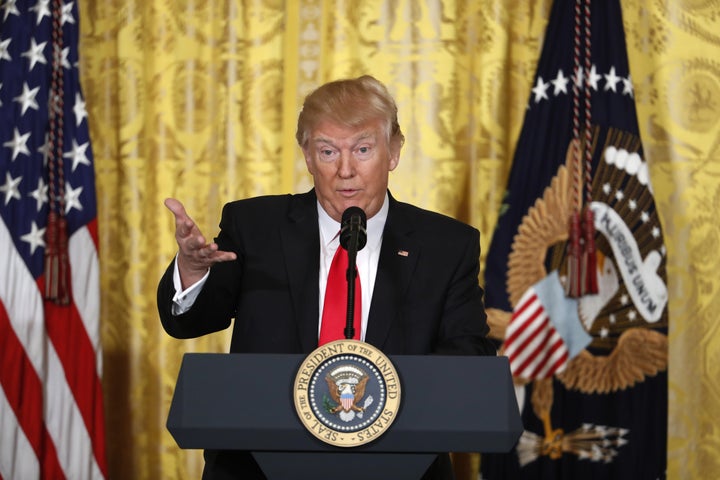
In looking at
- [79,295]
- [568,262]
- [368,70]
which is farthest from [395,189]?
[79,295]

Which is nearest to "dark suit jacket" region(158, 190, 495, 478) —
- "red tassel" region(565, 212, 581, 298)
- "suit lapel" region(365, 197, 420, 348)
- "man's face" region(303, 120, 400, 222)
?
"suit lapel" region(365, 197, 420, 348)

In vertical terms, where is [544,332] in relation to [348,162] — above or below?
below

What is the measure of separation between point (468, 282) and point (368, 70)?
2.06m

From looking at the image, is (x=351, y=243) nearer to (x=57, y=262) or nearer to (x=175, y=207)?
(x=175, y=207)

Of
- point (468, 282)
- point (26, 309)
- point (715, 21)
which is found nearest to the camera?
point (468, 282)

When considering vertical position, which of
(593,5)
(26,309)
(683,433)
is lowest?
(683,433)

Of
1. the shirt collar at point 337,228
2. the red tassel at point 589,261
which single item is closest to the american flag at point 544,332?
the red tassel at point 589,261

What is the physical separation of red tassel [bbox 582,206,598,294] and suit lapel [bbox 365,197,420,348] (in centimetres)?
151

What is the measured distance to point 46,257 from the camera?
3.75 metres

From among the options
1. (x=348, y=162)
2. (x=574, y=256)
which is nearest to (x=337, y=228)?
(x=348, y=162)

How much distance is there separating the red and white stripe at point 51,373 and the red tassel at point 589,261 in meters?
2.01

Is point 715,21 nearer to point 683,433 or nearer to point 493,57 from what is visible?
point 493,57

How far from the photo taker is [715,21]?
13.3ft

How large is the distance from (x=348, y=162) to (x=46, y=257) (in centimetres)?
197
